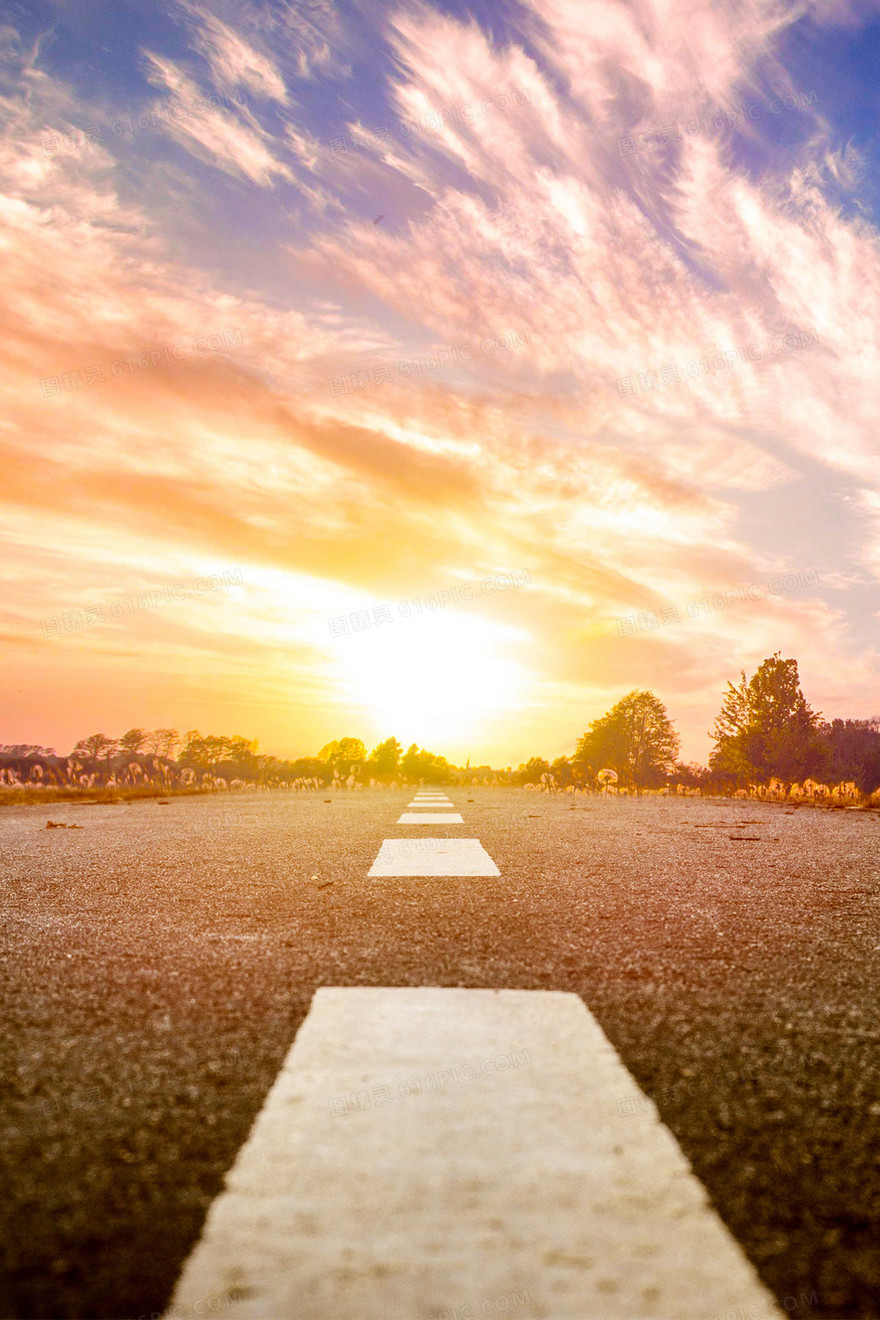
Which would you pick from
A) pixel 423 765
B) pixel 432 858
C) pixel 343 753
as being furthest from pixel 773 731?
pixel 343 753

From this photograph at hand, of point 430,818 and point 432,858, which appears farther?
point 430,818

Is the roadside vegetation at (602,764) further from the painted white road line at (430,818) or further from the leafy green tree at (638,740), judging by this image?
the painted white road line at (430,818)

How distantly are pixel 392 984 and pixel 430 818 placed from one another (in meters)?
6.58

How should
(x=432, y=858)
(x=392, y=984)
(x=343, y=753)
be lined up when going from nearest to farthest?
1. (x=392, y=984)
2. (x=432, y=858)
3. (x=343, y=753)

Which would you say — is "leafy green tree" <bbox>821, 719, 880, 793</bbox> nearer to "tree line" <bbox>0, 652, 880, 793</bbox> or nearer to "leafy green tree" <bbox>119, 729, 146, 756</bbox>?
"tree line" <bbox>0, 652, 880, 793</bbox>

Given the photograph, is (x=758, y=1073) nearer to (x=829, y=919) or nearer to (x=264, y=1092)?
(x=264, y=1092)

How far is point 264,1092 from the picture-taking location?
165 cm

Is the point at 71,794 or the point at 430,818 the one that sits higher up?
the point at 430,818

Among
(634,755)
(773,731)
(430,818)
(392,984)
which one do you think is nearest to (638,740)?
(634,755)

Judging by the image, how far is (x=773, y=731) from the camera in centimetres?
3169

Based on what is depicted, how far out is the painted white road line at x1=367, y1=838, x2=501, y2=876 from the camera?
4707 mm

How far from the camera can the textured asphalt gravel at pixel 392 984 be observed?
46.8 inches

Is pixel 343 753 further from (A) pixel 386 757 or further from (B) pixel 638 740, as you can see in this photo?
(B) pixel 638 740

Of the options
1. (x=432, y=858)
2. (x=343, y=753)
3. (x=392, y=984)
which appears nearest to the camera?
(x=392, y=984)
